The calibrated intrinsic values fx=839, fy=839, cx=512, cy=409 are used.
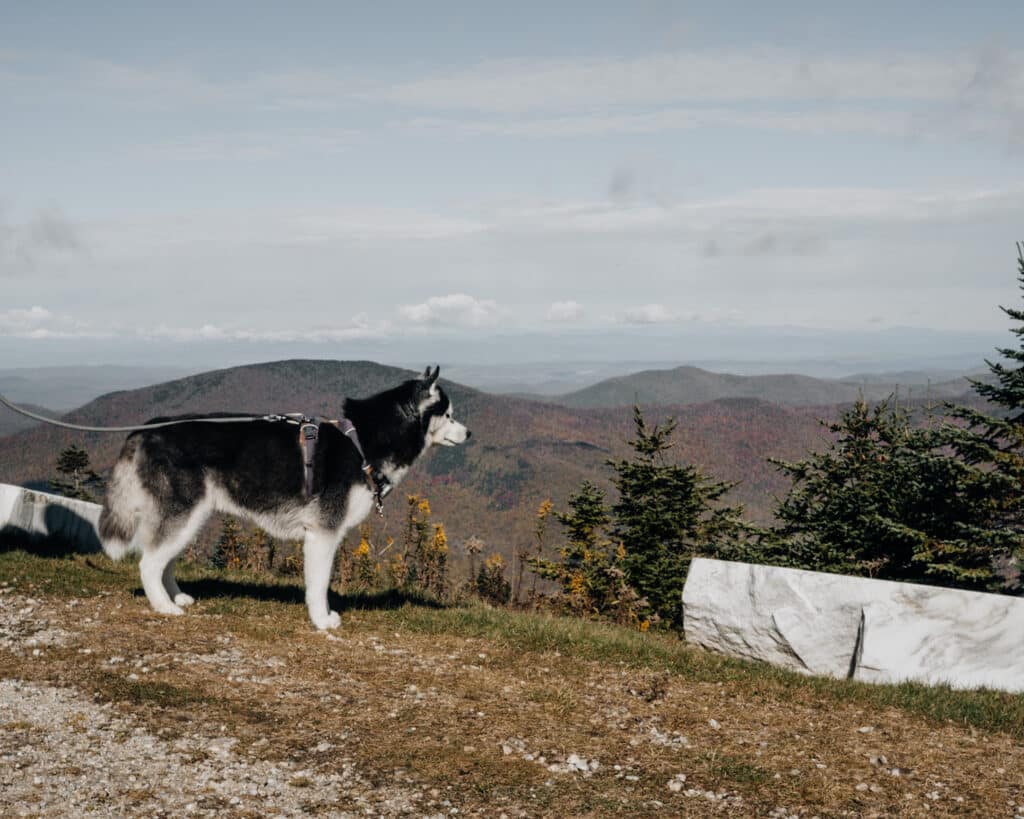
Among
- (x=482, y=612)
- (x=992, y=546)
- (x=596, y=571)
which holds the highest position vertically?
(x=992, y=546)

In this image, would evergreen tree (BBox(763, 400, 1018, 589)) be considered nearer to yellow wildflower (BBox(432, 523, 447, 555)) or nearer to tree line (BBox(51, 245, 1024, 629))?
tree line (BBox(51, 245, 1024, 629))

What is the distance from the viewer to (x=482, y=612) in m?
11.8

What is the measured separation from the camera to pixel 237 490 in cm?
998

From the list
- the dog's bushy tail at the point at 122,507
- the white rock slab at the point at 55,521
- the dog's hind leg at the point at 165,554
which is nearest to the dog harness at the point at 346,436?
the dog's hind leg at the point at 165,554

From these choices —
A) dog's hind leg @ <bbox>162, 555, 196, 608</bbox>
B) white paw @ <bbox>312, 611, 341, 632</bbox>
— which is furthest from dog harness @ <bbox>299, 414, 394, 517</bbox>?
dog's hind leg @ <bbox>162, 555, 196, 608</bbox>

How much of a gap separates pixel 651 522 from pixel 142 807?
23383 millimetres

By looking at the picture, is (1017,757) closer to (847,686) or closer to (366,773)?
(847,686)

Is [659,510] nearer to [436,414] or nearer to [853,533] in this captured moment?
[853,533]

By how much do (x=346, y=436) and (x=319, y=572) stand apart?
1679 mm

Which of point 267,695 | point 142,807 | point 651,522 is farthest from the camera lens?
point 651,522

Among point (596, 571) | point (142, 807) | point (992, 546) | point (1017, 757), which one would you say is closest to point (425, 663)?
point (142, 807)

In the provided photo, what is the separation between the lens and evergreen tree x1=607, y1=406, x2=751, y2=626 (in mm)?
26547

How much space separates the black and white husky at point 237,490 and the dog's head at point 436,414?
708 millimetres

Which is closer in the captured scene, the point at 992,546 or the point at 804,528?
the point at 992,546
